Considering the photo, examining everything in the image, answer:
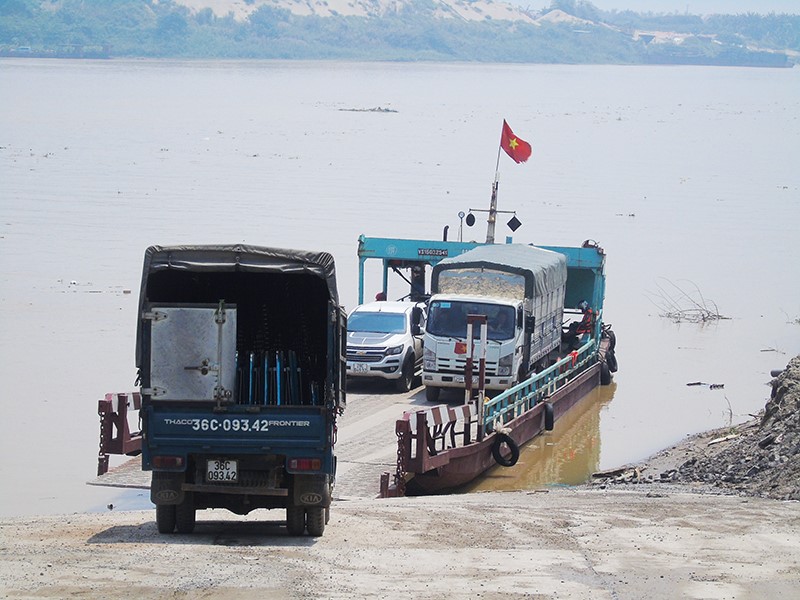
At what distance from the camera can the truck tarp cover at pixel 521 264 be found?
22.9 meters

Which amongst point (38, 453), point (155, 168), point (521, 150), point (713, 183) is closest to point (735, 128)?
point (713, 183)

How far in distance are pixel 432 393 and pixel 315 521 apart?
401 inches

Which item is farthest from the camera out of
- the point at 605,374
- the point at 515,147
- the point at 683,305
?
the point at 683,305

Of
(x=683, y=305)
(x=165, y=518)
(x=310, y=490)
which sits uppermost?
(x=310, y=490)

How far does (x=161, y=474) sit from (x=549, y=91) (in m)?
177

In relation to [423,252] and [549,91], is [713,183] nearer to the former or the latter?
[423,252]

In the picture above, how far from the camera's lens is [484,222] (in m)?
52.1

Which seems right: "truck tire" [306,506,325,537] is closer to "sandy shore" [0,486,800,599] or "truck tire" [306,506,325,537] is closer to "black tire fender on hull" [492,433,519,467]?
"sandy shore" [0,486,800,599]

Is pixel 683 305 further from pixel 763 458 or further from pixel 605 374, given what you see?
pixel 763 458

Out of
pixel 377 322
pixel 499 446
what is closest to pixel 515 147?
pixel 377 322

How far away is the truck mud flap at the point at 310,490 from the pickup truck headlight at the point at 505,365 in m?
10.0

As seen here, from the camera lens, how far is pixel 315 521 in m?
12.2

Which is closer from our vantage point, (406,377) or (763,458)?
(763,458)

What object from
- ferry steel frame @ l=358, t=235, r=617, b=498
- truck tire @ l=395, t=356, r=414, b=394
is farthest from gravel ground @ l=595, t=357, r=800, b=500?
truck tire @ l=395, t=356, r=414, b=394
